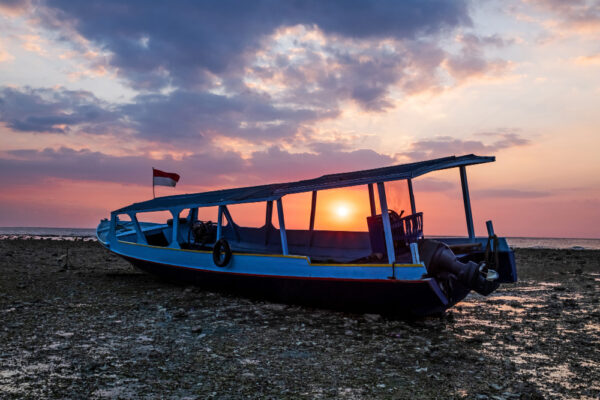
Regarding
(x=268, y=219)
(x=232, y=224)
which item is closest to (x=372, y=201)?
(x=268, y=219)

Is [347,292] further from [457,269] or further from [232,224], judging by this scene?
[232,224]

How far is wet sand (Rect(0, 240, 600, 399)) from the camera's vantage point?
215 inches

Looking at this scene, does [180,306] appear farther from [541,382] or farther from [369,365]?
[541,382]

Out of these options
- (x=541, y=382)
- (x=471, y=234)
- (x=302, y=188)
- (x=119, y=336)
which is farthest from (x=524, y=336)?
(x=119, y=336)

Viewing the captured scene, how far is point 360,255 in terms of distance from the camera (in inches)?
488

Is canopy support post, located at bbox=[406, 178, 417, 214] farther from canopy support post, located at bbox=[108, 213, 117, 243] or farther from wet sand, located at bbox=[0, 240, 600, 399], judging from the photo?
canopy support post, located at bbox=[108, 213, 117, 243]

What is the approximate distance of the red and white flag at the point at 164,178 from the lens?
18.3 metres

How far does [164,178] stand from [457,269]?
1380cm

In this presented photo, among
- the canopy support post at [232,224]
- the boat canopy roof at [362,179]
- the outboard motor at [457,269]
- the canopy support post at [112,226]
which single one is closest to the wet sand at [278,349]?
the outboard motor at [457,269]

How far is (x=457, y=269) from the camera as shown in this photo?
27.3 feet

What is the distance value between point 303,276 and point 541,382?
5031 mm

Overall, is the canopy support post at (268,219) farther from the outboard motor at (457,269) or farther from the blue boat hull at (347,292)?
the outboard motor at (457,269)

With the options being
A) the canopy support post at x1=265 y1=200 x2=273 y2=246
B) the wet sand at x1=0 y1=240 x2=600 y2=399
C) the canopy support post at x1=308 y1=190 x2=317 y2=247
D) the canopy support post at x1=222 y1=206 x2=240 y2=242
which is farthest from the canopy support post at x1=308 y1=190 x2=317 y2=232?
the canopy support post at x1=222 y1=206 x2=240 y2=242

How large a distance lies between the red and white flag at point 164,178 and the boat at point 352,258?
12.1 ft
